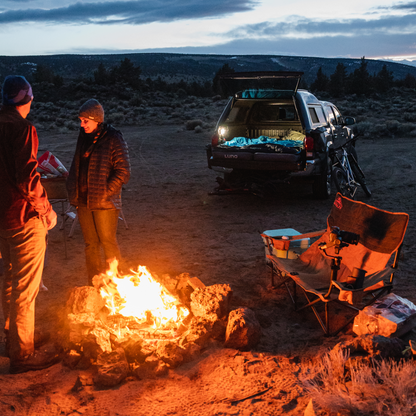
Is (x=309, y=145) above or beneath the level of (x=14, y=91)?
beneath

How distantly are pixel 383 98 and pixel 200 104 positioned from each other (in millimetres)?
16366

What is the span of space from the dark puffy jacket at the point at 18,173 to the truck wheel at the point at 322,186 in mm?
5681

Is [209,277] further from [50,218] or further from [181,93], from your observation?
[181,93]

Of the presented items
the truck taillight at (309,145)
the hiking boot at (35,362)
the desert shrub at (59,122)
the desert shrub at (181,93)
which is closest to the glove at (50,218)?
the hiking boot at (35,362)

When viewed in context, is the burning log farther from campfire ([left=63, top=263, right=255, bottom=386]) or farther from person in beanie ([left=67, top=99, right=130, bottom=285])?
person in beanie ([left=67, top=99, right=130, bottom=285])

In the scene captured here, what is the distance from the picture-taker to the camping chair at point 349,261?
3.36m

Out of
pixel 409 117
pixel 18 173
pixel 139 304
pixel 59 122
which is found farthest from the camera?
pixel 59 122

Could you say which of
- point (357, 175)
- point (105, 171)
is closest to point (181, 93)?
point (357, 175)

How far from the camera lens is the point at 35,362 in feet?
10.00

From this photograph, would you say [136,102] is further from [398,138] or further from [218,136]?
[218,136]

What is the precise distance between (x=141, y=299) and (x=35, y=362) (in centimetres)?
99

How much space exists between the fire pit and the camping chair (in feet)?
2.63

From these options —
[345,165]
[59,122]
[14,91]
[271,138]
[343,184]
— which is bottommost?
[343,184]

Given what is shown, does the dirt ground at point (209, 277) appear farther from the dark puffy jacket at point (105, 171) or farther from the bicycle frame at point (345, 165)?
the dark puffy jacket at point (105, 171)
